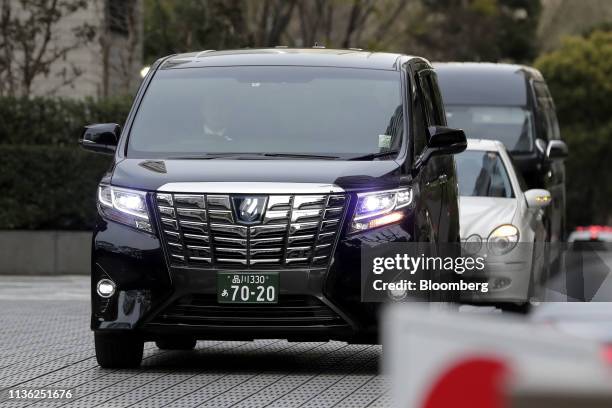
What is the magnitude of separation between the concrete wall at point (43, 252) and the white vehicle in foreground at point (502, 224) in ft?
24.2

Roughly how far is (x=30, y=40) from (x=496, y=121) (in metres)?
8.48

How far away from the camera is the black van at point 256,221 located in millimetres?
8172

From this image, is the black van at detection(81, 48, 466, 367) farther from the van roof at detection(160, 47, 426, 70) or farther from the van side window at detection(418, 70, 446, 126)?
the van side window at detection(418, 70, 446, 126)

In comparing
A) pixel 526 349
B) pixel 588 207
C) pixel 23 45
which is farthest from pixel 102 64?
pixel 588 207

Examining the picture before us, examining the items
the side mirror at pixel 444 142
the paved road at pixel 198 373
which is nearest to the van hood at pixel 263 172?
the side mirror at pixel 444 142

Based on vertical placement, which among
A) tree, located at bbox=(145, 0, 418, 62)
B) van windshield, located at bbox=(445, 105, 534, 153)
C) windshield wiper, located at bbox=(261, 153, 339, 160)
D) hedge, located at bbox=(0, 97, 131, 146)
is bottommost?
tree, located at bbox=(145, 0, 418, 62)

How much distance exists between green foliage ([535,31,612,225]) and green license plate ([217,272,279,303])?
59.1 meters

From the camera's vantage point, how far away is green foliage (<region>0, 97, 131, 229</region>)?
19906 millimetres

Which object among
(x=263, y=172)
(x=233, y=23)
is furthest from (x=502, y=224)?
(x=233, y=23)

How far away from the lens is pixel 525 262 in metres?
12.8

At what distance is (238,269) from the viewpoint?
8234mm

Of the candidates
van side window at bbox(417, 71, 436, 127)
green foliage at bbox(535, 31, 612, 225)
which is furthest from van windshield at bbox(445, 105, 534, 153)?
green foliage at bbox(535, 31, 612, 225)

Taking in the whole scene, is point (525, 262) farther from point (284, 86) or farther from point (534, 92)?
point (534, 92)

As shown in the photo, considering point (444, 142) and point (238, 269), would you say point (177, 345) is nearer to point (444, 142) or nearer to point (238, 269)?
point (238, 269)
